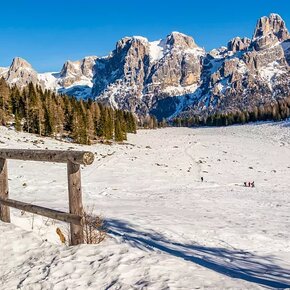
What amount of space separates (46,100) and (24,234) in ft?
243

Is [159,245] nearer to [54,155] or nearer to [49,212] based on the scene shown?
[49,212]

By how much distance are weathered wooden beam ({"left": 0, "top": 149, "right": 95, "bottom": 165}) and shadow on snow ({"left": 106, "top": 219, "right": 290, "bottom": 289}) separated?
2737mm

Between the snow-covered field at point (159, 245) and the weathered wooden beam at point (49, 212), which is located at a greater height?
the weathered wooden beam at point (49, 212)

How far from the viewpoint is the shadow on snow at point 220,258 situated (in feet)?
23.0

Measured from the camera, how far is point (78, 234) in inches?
320

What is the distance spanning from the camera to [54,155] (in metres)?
8.14

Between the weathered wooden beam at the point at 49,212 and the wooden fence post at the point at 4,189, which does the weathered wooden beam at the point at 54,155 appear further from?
the weathered wooden beam at the point at 49,212

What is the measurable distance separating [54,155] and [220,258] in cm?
446

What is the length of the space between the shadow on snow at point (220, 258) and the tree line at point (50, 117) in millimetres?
60597

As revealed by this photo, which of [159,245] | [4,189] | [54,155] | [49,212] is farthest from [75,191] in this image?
[4,189]

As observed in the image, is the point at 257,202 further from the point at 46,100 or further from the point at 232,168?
the point at 46,100

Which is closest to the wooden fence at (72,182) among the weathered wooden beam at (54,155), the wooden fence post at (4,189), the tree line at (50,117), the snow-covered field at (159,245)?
the weathered wooden beam at (54,155)

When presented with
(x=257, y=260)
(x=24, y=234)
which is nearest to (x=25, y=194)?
(x=24, y=234)

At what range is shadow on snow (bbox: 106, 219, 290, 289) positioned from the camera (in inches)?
276
